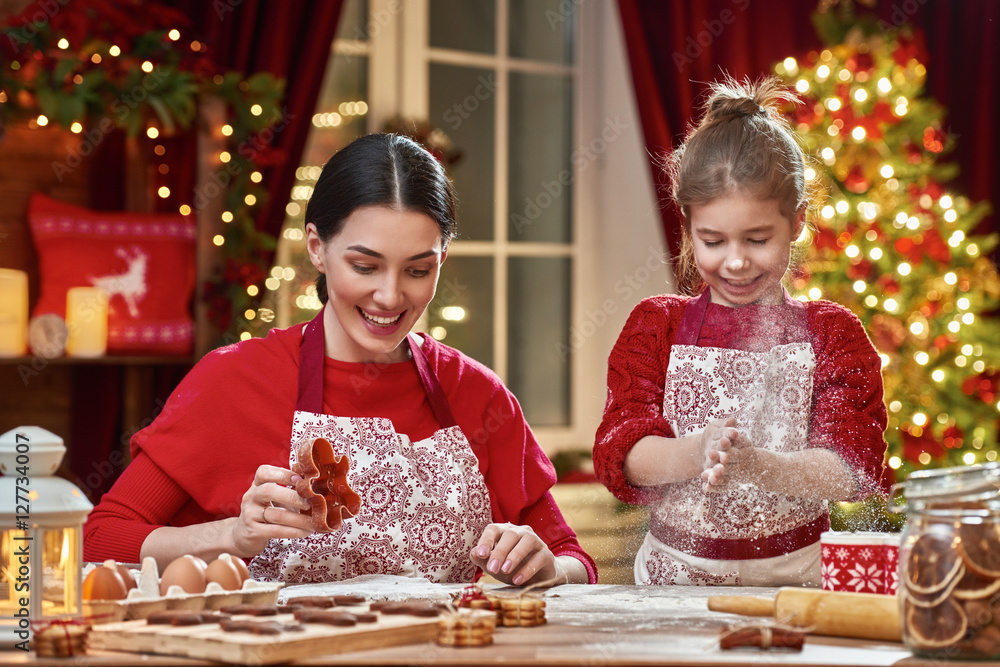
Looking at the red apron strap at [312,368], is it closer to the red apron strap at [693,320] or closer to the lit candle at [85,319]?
the red apron strap at [693,320]

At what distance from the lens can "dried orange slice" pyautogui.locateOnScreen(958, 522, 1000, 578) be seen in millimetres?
1020

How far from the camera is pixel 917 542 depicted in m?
1.05

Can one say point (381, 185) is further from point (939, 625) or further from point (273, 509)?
point (939, 625)

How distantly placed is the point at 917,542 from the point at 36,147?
3068 mm

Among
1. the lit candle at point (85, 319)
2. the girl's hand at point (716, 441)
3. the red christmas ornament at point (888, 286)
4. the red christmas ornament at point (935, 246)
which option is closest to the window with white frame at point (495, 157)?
the lit candle at point (85, 319)

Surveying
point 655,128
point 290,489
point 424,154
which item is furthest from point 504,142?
point 290,489

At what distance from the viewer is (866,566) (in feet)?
4.15

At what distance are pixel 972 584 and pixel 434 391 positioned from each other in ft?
3.33

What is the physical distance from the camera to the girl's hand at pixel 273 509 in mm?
1409

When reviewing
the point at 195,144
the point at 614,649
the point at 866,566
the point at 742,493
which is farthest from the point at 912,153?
the point at 614,649

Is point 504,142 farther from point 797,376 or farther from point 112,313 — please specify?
point 797,376

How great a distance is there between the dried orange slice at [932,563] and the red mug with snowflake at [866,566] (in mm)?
219

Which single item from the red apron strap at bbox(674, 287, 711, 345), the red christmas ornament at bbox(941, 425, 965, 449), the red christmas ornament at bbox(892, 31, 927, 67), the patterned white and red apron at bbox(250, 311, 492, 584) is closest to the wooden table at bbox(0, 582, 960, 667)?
the patterned white and red apron at bbox(250, 311, 492, 584)

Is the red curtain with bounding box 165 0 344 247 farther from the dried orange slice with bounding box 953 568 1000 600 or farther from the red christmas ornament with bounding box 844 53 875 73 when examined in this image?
the dried orange slice with bounding box 953 568 1000 600
